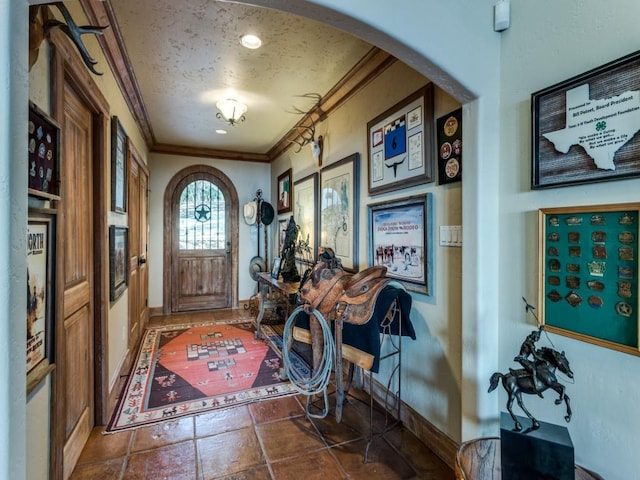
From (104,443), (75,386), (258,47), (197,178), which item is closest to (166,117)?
(197,178)

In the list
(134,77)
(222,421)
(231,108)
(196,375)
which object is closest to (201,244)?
(231,108)

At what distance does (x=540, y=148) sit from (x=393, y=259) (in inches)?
44.4

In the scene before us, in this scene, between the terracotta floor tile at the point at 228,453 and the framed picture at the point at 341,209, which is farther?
the framed picture at the point at 341,209

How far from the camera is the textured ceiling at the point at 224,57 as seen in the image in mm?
1934

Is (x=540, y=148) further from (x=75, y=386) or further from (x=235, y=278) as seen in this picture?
(x=235, y=278)

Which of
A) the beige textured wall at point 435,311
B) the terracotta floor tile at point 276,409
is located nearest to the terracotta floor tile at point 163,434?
the terracotta floor tile at point 276,409

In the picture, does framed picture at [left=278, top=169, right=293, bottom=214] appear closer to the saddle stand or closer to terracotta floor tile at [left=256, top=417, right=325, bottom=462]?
the saddle stand

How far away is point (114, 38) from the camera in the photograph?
2100mm

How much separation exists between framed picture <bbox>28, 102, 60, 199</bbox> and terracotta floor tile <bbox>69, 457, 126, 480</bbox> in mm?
1432

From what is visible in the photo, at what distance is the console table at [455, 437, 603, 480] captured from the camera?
1116 mm

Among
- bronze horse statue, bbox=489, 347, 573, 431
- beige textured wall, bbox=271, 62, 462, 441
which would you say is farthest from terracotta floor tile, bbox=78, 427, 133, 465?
bronze horse statue, bbox=489, 347, 573, 431

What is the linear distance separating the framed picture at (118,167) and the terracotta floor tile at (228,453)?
174cm

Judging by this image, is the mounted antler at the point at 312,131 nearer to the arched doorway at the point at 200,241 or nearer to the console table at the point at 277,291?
the console table at the point at 277,291

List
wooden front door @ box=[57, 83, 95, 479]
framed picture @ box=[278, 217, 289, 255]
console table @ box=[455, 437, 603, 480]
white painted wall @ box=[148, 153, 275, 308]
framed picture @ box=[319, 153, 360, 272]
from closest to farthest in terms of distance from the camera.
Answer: console table @ box=[455, 437, 603, 480], wooden front door @ box=[57, 83, 95, 479], framed picture @ box=[319, 153, 360, 272], framed picture @ box=[278, 217, 289, 255], white painted wall @ box=[148, 153, 275, 308]
